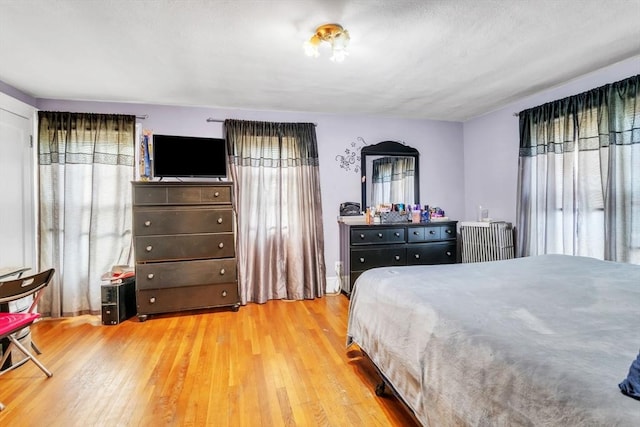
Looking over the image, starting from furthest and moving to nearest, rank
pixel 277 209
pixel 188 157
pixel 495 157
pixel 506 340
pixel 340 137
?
1. pixel 340 137
2. pixel 495 157
3. pixel 277 209
4. pixel 188 157
5. pixel 506 340

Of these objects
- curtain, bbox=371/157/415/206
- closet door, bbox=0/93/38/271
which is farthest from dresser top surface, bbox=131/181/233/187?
curtain, bbox=371/157/415/206

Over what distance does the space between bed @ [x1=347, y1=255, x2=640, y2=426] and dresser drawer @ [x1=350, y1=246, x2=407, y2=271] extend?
5.23ft

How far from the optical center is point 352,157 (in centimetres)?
428

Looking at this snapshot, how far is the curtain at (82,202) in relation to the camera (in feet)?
11.1

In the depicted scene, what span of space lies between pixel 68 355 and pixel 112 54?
2.36 meters

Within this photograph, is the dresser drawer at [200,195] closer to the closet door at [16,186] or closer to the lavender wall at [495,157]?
the closet door at [16,186]

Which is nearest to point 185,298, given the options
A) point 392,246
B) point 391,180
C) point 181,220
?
point 181,220

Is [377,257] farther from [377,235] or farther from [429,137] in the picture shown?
[429,137]

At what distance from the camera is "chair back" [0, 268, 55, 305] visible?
6.43 feet

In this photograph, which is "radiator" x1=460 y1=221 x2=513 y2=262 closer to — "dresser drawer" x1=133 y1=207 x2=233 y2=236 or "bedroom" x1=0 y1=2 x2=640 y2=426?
"bedroom" x1=0 y1=2 x2=640 y2=426

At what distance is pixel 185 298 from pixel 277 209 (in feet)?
4.70

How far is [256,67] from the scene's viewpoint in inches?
105

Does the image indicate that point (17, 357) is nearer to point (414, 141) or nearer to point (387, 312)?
point (387, 312)

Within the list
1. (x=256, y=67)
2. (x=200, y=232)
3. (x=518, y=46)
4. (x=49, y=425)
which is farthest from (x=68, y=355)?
(x=518, y=46)
